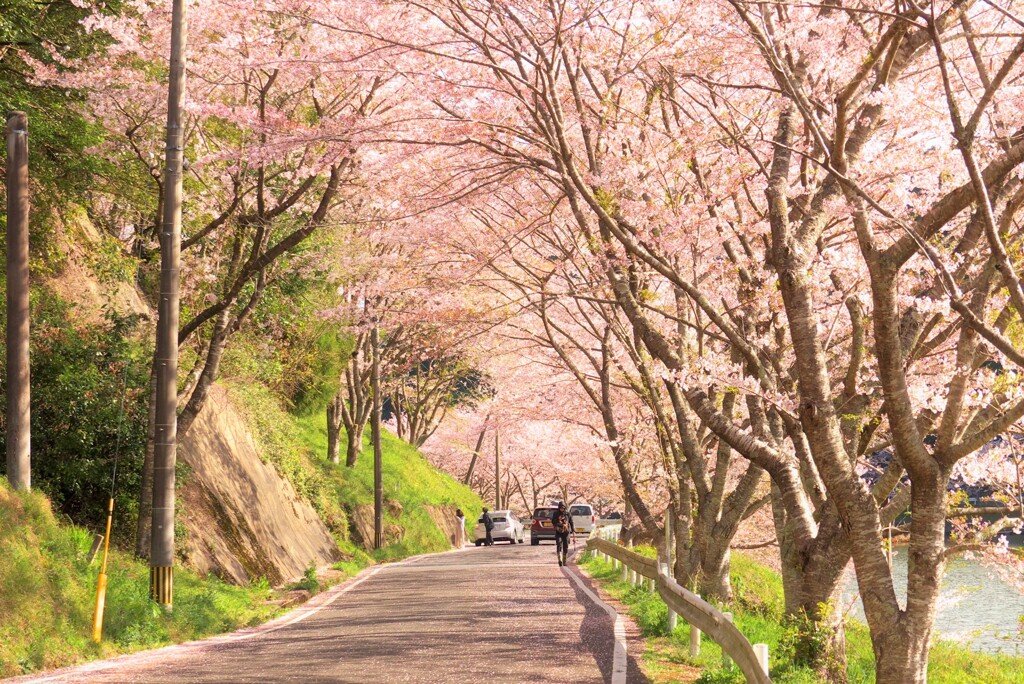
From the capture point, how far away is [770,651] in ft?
41.8

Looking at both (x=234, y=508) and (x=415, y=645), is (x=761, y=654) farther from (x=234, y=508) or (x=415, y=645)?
(x=234, y=508)

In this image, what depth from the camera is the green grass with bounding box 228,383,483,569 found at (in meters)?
28.5

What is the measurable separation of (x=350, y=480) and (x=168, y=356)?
25783 millimetres

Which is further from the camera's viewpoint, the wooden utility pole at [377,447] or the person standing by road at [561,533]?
the wooden utility pole at [377,447]

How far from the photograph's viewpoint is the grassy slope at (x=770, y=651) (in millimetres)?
10797

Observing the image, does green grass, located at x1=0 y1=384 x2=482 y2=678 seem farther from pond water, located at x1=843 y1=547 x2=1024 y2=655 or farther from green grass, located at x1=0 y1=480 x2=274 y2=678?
pond water, located at x1=843 y1=547 x2=1024 y2=655

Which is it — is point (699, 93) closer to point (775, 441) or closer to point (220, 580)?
point (775, 441)

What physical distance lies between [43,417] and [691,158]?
10690mm

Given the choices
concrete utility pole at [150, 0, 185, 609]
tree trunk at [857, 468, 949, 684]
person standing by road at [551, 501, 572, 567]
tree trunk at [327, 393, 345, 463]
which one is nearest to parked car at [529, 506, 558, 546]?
tree trunk at [327, 393, 345, 463]

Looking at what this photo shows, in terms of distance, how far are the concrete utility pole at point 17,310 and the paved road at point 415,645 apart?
3.37 metres

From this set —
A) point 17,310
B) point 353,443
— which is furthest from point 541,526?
point 17,310

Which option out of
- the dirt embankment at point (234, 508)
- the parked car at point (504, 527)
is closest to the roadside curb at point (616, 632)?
the dirt embankment at point (234, 508)

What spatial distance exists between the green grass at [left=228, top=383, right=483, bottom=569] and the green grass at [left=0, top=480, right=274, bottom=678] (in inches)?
455

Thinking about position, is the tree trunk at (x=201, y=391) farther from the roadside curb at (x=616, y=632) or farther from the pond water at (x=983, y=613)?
the pond water at (x=983, y=613)
